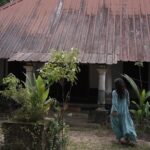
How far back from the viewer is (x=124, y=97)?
28.9 ft

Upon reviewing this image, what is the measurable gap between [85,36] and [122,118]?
5137 mm

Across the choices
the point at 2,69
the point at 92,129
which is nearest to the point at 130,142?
the point at 92,129

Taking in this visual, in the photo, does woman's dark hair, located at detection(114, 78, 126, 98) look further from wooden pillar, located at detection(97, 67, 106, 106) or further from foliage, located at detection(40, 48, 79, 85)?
wooden pillar, located at detection(97, 67, 106, 106)

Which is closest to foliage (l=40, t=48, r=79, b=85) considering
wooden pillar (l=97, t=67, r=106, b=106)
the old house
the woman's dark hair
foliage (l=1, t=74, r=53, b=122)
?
foliage (l=1, t=74, r=53, b=122)

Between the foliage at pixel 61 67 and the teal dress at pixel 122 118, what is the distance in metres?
1.92

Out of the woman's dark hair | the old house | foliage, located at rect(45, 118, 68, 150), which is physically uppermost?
the old house

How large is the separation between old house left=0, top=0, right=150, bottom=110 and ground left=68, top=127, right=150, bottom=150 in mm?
1779

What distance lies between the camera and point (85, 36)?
1345 cm

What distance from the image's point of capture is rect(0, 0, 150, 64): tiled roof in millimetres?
12734

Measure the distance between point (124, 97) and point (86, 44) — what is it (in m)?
4.61

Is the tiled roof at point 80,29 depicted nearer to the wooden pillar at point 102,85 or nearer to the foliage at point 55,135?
the wooden pillar at point 102,85

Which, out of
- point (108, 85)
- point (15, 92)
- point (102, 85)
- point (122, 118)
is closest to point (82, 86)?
point (108, 85)

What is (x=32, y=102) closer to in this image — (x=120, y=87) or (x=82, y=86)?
(x=120, y=87)

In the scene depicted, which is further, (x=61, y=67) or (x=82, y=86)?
(x=82, y=86)
